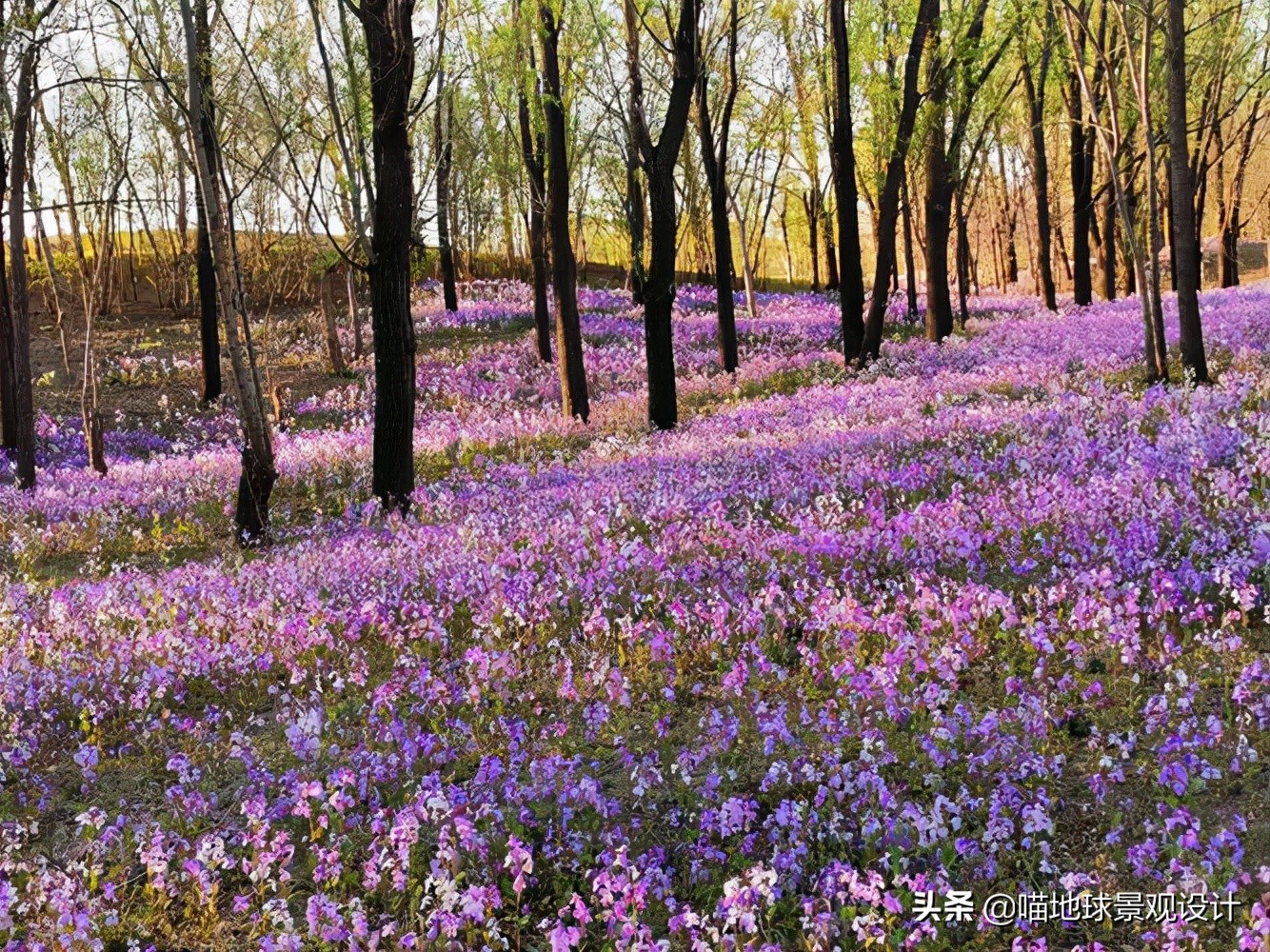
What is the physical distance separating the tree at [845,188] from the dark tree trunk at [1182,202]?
7.04 meters

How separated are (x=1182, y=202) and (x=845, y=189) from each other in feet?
26.9

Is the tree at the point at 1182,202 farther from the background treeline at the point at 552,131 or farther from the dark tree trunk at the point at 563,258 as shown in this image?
the dark tree trunk at the point at 563,258

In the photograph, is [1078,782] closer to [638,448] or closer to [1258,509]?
[1258,509]

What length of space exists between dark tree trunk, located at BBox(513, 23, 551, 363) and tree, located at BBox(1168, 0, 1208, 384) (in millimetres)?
9983

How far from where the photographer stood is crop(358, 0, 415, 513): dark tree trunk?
34.2 ft

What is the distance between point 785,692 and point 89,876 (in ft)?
12.0

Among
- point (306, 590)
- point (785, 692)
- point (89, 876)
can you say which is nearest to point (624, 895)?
point (785, 692)

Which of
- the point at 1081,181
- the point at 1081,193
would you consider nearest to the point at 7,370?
the point at 1081,193

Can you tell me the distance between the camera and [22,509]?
13.2 metres

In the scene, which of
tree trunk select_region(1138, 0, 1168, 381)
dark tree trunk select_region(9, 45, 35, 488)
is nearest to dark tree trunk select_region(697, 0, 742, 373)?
tree trunk select_region(1138, 0, 1168, 381)

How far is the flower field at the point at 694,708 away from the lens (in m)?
4.01

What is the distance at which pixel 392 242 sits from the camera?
10891 mm

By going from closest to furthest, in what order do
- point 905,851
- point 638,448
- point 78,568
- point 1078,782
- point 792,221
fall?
point 905,851, point 1078,782, point 78,568, point 638,448, point 792,221

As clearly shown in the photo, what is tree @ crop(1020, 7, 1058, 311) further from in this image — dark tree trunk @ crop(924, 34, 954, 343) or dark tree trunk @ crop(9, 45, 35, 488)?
dark tree trunk @ crop(9, 45, 35, 488)
